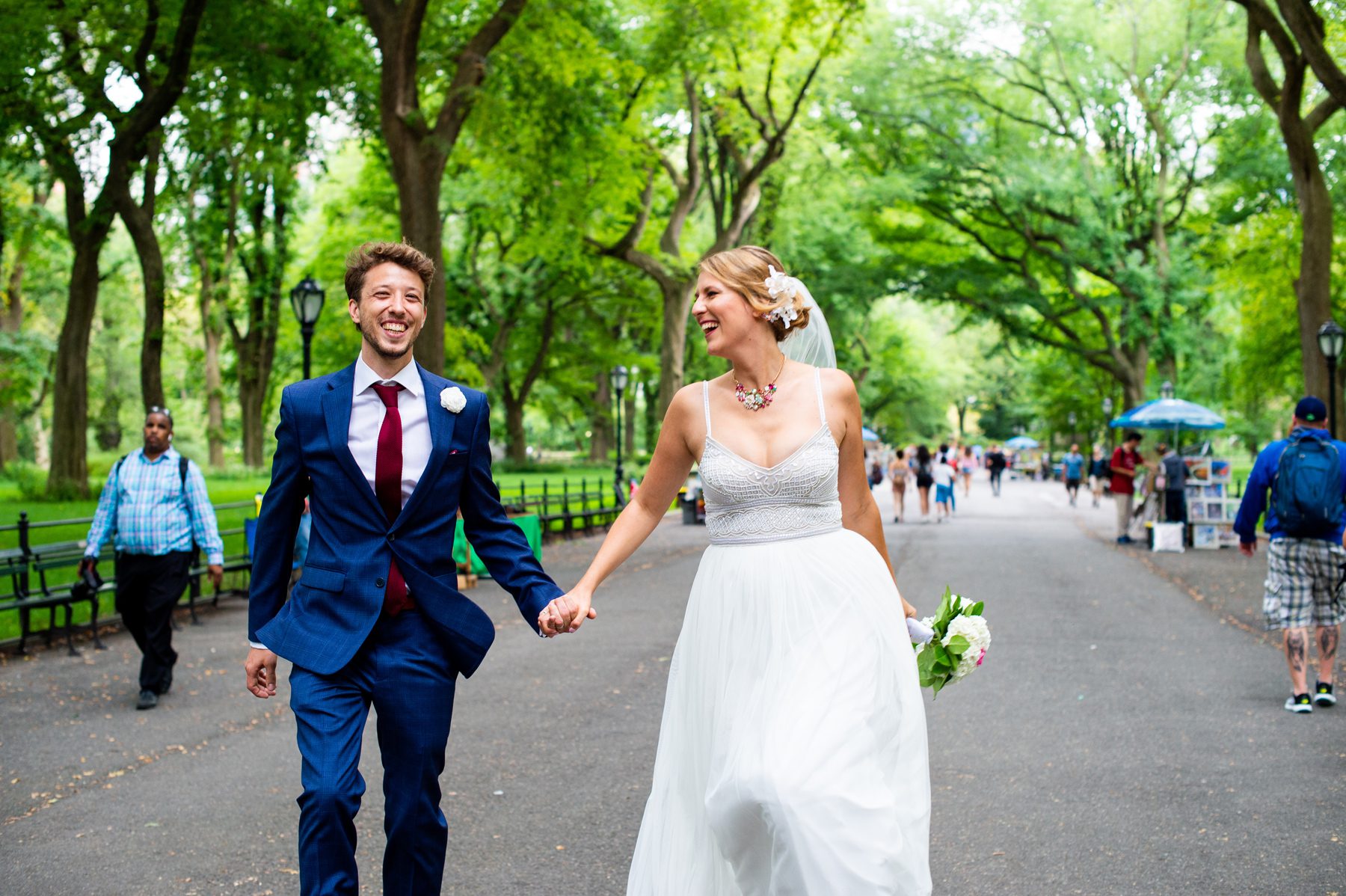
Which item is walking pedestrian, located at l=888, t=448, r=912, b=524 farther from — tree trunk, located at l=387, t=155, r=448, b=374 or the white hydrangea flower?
the white hydrangea flower

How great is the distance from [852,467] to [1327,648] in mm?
5788

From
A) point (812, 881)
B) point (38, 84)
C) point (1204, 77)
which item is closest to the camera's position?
point (812, 881)

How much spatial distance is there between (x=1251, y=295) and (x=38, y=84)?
99.6ft

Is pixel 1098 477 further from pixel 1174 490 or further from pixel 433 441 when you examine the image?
pixel 433 441

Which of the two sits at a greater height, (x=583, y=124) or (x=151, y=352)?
(x=583, y=124)

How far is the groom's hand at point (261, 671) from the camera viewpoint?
12.9 ft

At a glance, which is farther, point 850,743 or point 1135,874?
point 1135,874

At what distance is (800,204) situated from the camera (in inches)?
1423

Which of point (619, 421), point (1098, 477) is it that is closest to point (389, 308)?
point (619, 421)

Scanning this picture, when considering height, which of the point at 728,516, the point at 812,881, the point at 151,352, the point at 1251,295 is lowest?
the point at 812,881

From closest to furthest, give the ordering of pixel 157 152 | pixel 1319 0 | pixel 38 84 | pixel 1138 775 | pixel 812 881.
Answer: pixel 812 881 → pixel 1138 775 → pixel 38 84 → pixel 1319 0 → pixel 157 152

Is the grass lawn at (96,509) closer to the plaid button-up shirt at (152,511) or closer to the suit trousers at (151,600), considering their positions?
the plaid button-up shirt at (152,511)

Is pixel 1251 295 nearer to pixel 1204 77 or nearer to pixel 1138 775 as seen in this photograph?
pixel 1204 77

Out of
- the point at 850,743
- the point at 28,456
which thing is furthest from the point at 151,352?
the point at 28,456
